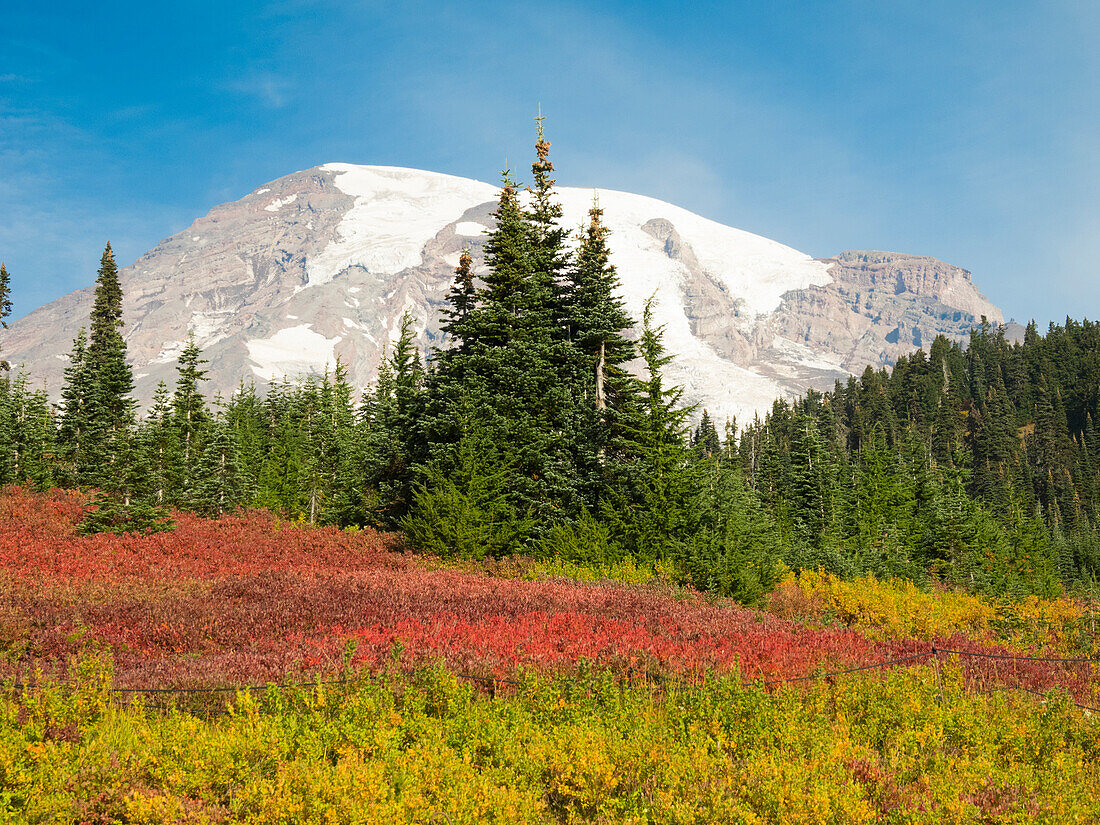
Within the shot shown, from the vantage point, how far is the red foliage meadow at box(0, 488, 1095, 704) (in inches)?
341

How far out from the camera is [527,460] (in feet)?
71.8

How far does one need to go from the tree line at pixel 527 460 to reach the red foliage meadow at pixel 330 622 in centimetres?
409

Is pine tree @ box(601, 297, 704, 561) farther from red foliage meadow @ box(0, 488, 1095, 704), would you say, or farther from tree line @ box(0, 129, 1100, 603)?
red foliage meadow @ box(0, 488, 1095, 704)

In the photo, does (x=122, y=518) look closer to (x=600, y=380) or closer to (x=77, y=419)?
(x=600, y=380)

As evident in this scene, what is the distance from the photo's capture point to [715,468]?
31.6m

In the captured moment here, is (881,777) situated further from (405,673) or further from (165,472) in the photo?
(165,472)

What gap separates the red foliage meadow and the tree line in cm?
409

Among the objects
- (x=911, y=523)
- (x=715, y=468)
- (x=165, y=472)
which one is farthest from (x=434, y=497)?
(x=911, y=523)

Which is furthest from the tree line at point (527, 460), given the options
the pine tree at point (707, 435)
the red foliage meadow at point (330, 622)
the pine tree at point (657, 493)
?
the red foliage meadow at point (330, 622)

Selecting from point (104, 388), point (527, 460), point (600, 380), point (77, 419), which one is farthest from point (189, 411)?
point (600, 380)

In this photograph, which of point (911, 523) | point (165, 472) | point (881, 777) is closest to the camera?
point (881, 777)

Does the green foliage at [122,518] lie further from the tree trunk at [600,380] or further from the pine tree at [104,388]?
the pine tree at [104,388]

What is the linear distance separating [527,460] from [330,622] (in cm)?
1181

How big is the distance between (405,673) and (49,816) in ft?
11.9
